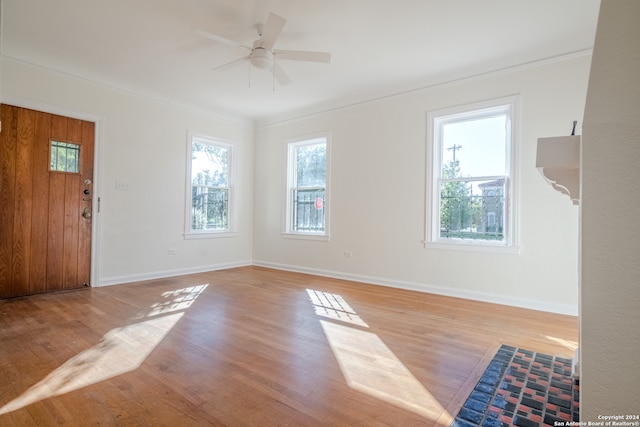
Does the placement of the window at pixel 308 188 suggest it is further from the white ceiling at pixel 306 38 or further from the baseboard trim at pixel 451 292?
the white ceiling at pixel 306 38

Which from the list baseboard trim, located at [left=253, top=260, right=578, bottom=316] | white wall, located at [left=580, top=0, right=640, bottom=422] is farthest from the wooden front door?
white wall, located at [left=580, top=0, right=640, bottom=422]

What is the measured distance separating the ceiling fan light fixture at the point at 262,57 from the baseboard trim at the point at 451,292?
10.3 ft

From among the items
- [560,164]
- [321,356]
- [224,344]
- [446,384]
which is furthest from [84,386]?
[560,164]

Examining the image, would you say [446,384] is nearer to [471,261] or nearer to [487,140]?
[471,261]

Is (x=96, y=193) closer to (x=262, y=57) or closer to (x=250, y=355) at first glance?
(x=262, y=57)

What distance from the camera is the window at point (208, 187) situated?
5.37m

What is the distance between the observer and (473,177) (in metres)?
3.96

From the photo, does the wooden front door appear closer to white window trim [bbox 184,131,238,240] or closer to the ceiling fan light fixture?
white window trim [bbox 184,131,238,240]

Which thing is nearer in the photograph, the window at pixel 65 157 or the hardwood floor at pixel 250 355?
the hardwood floor at pixel 250 355

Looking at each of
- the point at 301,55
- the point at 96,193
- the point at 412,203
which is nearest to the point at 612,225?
the point at 301,55

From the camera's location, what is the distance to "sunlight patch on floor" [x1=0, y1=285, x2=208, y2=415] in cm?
177

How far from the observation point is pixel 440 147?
4234mm

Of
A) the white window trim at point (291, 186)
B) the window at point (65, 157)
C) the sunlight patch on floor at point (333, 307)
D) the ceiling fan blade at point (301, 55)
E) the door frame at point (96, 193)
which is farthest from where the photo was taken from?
the white window trim at point (291, 186)

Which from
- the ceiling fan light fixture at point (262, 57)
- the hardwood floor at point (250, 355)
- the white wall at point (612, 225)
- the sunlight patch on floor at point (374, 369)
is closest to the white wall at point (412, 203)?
the hardwood floor at point (250, 355)
